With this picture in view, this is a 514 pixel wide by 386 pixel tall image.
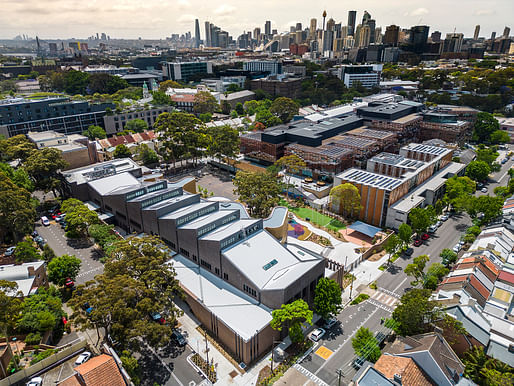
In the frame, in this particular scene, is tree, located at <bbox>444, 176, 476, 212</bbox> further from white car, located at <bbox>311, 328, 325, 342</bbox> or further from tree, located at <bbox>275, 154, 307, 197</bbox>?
white car, located at <bbox>311, 328, 325, 342</bbox>

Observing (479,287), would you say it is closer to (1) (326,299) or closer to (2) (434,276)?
(2) (434,276)

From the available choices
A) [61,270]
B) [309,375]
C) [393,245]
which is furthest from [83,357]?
[393,245]

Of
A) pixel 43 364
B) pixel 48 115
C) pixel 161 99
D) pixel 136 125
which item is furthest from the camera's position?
pixel 161 99

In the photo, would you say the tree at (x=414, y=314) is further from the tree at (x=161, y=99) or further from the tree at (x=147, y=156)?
the tree at (x=161, y=99)

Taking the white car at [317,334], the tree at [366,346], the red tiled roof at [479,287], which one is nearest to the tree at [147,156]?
the white car at [317,334]

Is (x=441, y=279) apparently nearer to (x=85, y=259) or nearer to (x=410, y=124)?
(x=85, y=259)
